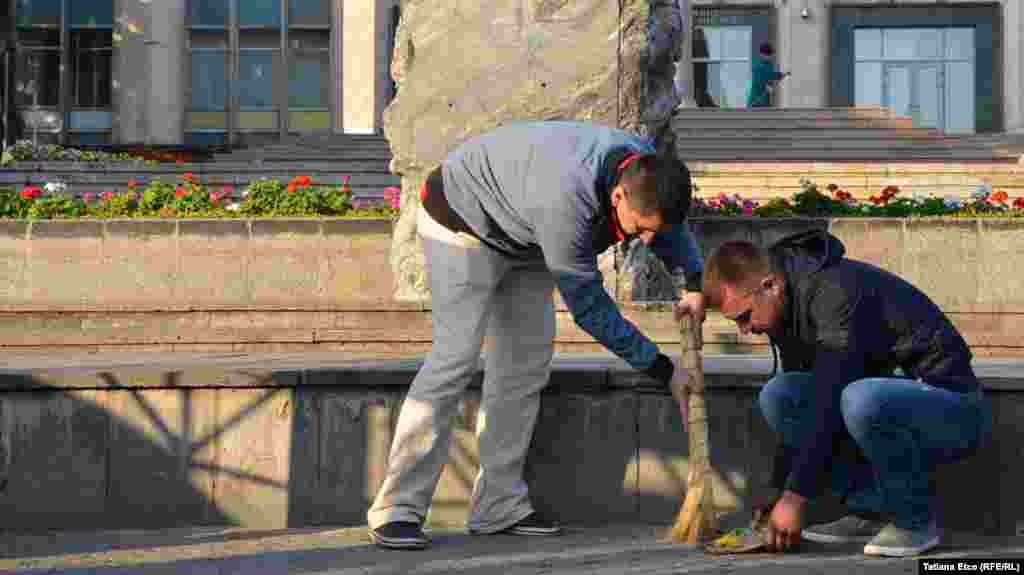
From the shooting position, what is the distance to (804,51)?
42000 millimetres

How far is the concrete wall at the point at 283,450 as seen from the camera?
718cm

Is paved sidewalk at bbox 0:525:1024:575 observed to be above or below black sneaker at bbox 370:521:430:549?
below

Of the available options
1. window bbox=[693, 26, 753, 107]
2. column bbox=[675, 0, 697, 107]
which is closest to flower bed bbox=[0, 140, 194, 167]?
column bbox=[675, 0, 697, 107]

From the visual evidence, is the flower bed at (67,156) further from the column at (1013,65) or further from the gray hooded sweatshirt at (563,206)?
the gray hooded sweatshirt at (563,206)

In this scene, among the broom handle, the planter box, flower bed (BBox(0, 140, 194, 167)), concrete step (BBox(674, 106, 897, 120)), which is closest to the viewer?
the broom handle

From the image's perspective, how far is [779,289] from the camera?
19.6ft

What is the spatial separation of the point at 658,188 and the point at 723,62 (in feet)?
122

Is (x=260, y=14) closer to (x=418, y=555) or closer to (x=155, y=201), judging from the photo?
(x=155, y=201)

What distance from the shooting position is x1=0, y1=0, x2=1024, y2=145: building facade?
1651 inches

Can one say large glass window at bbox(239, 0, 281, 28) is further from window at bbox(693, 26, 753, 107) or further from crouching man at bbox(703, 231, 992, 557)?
crouching man at bbox(703, 231, 992, 557)

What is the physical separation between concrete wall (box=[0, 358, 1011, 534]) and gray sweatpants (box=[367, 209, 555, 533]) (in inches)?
15.4

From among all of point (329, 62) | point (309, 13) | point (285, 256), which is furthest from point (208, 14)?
point (285, 256)

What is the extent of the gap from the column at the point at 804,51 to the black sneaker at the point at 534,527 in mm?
35564

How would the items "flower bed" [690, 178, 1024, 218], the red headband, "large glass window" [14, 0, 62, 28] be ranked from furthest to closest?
"large glass window" [14, 0, 62, 28] → "flower bed" [690, 178, 1024, 218] → the red headband
